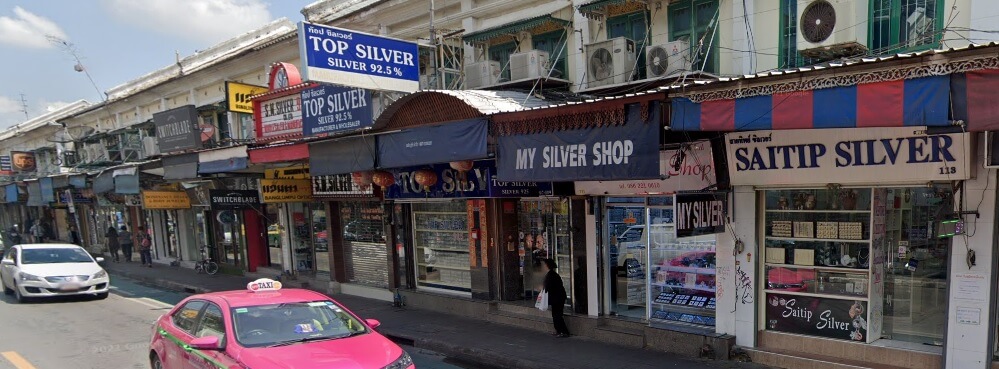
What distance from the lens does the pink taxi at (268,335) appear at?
201 inches

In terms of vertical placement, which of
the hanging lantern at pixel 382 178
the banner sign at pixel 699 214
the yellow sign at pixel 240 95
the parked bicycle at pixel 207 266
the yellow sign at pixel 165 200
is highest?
the yellow sign at pixel 240 95

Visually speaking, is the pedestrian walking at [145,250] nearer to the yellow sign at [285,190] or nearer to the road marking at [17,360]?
the yellow sign at [285,190]

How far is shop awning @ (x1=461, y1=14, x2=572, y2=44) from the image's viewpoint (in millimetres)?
10727

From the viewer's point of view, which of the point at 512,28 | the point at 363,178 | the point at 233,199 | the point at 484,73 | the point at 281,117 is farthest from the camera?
the point at 233,199

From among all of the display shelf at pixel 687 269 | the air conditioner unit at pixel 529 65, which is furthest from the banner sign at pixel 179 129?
the display shelf at pixel 687 269

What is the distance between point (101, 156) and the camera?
26703 millimetres

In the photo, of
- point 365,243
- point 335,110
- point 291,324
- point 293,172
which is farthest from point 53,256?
point 291,324

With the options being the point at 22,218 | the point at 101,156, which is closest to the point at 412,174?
the point at 101,156

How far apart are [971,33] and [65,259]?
801 inches

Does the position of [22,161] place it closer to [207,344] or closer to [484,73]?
[484,73]

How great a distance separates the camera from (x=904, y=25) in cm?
739

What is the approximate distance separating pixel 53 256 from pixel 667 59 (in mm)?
16998

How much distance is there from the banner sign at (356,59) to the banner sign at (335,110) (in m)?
1.25

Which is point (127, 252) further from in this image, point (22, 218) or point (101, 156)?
point (22, 218)
